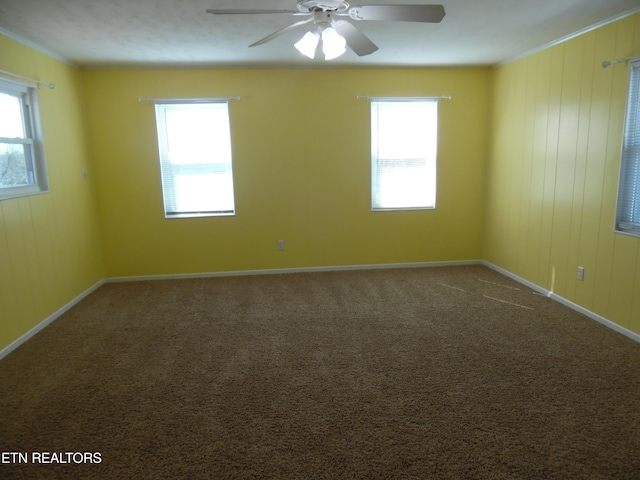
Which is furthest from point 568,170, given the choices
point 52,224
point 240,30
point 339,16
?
point 52,224

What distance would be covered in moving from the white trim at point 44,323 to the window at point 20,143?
109 cm

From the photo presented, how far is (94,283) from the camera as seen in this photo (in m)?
4.60

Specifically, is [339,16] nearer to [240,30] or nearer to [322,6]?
[322,6]

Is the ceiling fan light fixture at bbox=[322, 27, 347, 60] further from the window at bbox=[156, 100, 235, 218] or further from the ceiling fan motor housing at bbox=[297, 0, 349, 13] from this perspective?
the window at bbox=[156, 100, 235, 218]

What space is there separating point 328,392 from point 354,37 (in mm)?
2231

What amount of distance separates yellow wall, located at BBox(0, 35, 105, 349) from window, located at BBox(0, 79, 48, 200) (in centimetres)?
8

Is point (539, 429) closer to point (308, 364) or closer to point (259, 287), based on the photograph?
point (308, 364)

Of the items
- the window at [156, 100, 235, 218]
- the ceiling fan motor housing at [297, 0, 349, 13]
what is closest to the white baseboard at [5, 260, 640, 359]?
the window at [156, 100, 235, 218]

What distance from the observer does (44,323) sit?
11.6ft

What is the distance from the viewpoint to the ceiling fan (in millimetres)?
2212

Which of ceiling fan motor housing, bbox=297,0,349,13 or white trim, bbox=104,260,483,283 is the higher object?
ceiling fan motor housing, bbox=297,0,349,13

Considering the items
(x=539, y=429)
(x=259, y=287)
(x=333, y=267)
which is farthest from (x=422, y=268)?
(x=539, y=429)

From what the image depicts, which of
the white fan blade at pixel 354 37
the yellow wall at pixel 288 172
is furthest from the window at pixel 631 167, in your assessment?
the yellow wall at pixel 288 172

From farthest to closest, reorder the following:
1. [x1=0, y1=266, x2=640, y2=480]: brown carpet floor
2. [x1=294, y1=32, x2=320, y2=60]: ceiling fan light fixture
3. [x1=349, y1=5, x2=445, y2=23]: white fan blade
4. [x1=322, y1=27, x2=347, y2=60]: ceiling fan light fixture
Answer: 1. [x1=294, y1=32, x2=320, y2=60]: ceiling fan light fixture
2. [x1=322, y1=27, x2=347, y2=60]: ceiling fan light fixture
3. [x1=349, y1=5, x2=445, y2=23]: white fan blade
4. [x1=0, y1=266, x2=640, y2=480]: brown carpet floor
